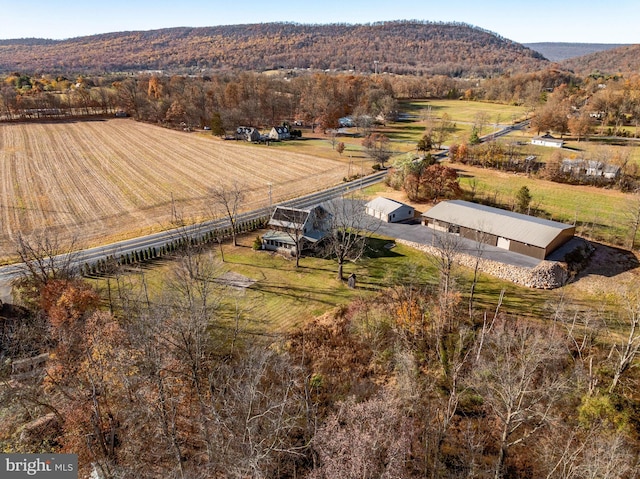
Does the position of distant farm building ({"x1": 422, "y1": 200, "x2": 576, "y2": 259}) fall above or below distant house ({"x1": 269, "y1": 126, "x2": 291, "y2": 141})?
below

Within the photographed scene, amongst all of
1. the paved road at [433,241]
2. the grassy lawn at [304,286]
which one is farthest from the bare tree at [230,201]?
the paved road at [433,241]

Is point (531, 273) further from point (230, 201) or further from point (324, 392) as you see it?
point (230, 201)

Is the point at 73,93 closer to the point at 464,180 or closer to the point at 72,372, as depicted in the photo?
the point at 464,180

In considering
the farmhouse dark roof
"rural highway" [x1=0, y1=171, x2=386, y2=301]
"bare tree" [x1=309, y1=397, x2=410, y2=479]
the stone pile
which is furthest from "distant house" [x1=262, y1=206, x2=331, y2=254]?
"bare tree" [x1=309, y1=397, x2=410, y2=479]

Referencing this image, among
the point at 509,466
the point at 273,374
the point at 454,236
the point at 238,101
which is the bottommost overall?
the point at 509,466

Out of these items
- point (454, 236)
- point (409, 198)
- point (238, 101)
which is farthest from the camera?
point (238, 101)

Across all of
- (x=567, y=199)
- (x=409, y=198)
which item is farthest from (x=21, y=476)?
(x=567, y=199)

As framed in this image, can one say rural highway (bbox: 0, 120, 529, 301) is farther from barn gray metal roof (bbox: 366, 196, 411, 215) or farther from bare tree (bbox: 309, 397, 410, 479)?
bare tree (bbox: 309, 397, 410, 479)
